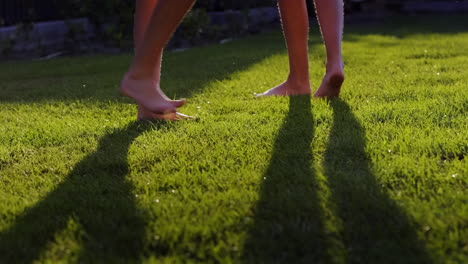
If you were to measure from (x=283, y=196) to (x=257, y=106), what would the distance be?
4.02 feet

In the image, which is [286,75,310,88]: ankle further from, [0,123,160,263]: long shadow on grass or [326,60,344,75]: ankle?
[0,123,160,263]: long shadow on grass

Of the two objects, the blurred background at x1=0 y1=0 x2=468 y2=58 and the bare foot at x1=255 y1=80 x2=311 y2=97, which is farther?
the blurred background at x1=0 y1=0 x2=468 y2=58

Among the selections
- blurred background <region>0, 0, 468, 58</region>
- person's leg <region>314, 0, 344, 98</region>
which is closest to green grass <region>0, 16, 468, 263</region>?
person's leg <region>314, 0, 344, 98</region>

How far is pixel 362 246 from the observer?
133 cm

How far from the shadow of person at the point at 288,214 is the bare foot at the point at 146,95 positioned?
21.7 inches

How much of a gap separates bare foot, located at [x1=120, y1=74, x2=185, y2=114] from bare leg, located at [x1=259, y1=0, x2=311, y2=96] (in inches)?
27.8

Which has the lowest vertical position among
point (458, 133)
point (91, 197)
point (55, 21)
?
point (55, 21)

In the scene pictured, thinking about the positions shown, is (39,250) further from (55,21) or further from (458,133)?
(55,21)

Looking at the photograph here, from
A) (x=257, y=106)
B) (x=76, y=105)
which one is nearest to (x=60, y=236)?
(x=257, y=106)

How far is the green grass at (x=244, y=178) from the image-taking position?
137cm

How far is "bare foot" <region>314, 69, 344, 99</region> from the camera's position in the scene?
2.80m

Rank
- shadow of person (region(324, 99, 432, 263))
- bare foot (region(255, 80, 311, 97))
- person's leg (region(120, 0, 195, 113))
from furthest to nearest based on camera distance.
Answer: bare foot (region(255, 80, 311, 97)) → person's leg (region(120, 0, 195, 113)) → shadow of person (region(324, 99, 432, 263))

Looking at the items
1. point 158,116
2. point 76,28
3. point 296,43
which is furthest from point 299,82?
point 76,28

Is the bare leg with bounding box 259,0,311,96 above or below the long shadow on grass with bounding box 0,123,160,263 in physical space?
below
